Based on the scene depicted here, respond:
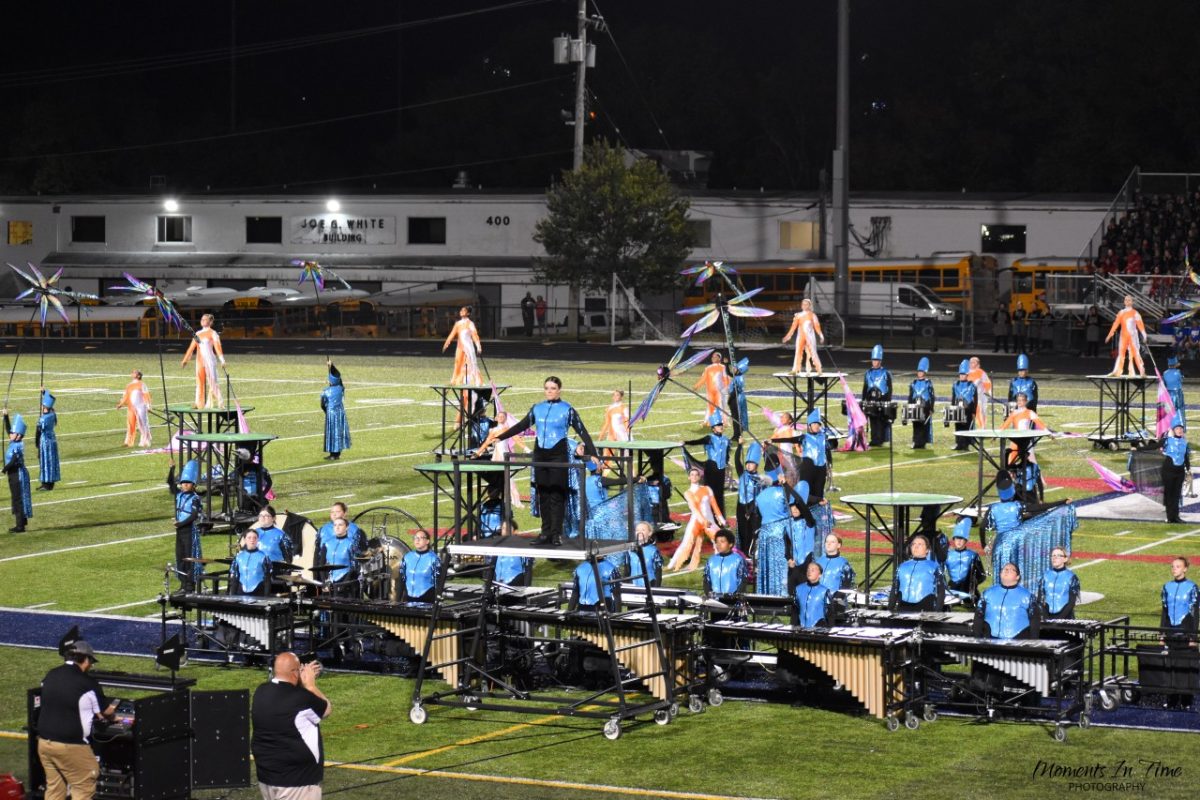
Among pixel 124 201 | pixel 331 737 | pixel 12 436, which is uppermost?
pixel 124 201

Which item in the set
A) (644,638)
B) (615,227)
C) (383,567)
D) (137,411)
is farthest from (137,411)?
(615,227)

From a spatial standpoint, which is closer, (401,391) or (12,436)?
(12,436)

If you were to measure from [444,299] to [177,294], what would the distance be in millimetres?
10872

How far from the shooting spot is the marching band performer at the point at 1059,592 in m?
16.5

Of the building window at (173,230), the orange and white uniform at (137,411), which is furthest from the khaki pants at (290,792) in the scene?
the building window at (173,230)

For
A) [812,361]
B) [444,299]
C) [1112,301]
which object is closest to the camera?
[812,361]

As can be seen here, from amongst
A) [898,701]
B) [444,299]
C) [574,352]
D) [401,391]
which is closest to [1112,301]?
[574,352]

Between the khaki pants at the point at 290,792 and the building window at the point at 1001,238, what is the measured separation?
55.3 m

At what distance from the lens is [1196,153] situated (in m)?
72.9

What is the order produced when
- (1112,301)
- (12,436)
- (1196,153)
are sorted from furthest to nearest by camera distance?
Result: (1196,153)
(1112,301)
(12,436)

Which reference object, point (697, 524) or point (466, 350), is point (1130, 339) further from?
point (697, 524)

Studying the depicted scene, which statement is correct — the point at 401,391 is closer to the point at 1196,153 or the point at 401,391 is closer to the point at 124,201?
the point at 124,201

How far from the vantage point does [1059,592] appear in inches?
651

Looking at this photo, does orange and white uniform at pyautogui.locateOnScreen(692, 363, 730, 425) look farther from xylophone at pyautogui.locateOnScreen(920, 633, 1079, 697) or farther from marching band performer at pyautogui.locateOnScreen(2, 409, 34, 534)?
xylophone at pyautogui.locateOnScreen(920, 633, 1079, 697)
